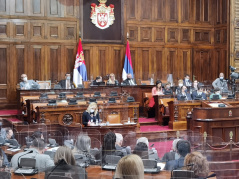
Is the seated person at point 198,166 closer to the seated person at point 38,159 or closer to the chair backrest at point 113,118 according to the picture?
the seated person at point 38,159

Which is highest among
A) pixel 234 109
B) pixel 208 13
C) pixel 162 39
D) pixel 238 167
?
pixel 208 13

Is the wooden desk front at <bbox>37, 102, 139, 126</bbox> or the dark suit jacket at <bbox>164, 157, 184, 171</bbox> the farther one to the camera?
the wooden desk front at <bbox>37, 102, 139, 126</bbox>

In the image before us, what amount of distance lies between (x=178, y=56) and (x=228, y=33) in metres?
2.22

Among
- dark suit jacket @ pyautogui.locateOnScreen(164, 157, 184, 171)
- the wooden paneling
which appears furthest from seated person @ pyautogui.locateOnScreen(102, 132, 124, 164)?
the wooden paneling

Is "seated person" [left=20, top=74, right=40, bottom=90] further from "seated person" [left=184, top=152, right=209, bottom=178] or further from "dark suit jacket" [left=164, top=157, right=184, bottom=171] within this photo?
"seated person" [left=184, top=152, right=209, bottom=178]

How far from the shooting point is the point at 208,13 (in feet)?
56.5

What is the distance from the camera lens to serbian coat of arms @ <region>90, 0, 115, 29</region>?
1528cm

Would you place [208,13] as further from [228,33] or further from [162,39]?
[162,39]

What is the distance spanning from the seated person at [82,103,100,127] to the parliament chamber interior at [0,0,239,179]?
24mm

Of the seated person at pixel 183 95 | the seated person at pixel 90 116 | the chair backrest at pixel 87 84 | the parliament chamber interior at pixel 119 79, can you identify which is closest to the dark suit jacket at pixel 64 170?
the parliament chamber interior at pixel 119 79

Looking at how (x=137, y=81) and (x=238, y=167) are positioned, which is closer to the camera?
(x=238, y=167)

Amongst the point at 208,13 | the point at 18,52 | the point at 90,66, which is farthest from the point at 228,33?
the point at 18,52

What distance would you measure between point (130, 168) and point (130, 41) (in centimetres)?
1300

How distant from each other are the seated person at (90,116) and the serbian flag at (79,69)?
5.27 m
